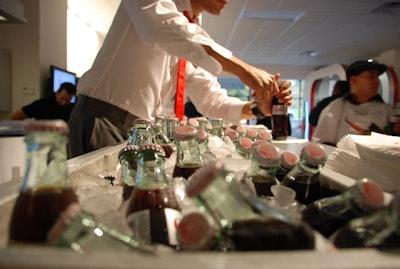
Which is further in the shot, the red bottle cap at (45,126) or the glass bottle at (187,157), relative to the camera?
the glass bottle at (187,157)

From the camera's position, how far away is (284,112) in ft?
4.60

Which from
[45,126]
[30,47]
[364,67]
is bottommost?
[45,126]

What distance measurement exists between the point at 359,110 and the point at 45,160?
2.99 metres

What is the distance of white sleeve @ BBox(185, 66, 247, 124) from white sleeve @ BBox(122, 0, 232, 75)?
65 centimetres

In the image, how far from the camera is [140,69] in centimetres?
124

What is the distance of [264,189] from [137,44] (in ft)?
3.08

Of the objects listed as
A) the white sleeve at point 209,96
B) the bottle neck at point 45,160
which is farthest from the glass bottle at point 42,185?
the white sleeve at point 209,96

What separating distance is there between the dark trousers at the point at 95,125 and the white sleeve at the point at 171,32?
35 cm

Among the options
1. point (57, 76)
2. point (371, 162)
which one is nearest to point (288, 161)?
point (371, 162)

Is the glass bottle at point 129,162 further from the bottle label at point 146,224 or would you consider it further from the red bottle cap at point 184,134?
the bottle label at point 146,224

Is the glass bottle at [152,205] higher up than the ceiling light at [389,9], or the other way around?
the ceiling light at [389,9]

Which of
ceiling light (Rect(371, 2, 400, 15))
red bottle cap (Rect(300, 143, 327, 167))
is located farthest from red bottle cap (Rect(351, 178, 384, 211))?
ceiling light (Rect(371, 2, 400, 15))

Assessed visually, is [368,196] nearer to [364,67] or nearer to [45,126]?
[45,126]

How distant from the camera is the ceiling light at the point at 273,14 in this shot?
4582 mm
